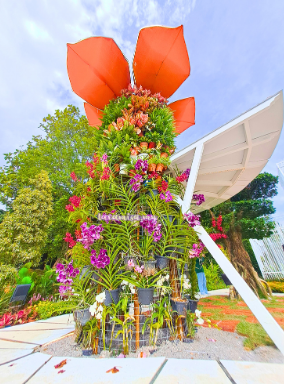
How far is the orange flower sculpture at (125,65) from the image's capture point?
9.68 ft

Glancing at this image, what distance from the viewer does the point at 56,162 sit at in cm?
1285

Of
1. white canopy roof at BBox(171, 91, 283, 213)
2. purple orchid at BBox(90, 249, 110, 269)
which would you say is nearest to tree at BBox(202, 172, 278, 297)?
white canopy roof at BBox(171, 91, 283, 213)

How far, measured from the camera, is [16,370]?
133cm

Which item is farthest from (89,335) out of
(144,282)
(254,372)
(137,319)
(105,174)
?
(105,174)

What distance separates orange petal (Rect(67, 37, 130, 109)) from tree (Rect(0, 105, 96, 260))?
7890mm

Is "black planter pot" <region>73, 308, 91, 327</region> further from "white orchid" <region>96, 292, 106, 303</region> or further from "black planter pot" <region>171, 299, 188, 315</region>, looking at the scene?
"black planter pot" <region>171, 299, 188, 315</region>

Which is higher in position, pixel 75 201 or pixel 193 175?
pixel 193 175

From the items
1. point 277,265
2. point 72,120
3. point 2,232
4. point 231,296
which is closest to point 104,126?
point 231,296

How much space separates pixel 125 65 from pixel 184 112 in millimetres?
1628

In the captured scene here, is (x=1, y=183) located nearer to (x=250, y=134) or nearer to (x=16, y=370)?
(x=16, y=370)

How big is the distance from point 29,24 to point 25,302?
7.24 m

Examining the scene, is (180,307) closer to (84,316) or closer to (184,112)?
→ (84,316)

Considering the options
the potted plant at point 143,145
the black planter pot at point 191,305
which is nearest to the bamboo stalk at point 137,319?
the black planter pot at point 191,305

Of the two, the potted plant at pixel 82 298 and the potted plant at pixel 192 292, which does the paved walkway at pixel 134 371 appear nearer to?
the potted plant at pixel 82 298
